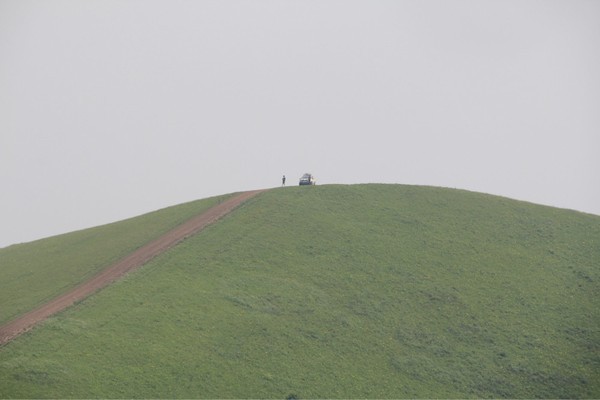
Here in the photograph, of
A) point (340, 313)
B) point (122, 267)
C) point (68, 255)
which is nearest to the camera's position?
point (340, 313)

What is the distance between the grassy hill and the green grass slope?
23.0 inches

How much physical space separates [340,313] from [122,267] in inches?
724

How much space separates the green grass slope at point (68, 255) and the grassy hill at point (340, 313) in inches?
23.0

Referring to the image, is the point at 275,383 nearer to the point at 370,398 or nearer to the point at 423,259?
the point at 370,398

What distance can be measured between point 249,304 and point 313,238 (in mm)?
13181

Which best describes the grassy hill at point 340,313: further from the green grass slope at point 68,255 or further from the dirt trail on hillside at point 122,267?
the dirt trail on hillside at point 122,267

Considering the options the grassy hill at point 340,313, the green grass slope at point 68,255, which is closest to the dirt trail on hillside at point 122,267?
the green grass slope at point 68,255

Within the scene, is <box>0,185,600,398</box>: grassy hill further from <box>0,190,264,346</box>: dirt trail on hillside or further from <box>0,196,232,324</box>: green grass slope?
<box>0,190,264,346</box>: dirt trail on hillside

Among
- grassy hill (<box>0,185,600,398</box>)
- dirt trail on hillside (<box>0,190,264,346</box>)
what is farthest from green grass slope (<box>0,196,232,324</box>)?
dirt trail on hillside (<box>0,190,264,346</box>)

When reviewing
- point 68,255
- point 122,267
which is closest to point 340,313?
point 122,267

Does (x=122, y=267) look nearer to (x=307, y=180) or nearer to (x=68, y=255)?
(x=68, y=255)

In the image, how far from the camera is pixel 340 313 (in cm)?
4634

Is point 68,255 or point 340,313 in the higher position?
point 68,255

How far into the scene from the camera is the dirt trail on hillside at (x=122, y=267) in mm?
40831
